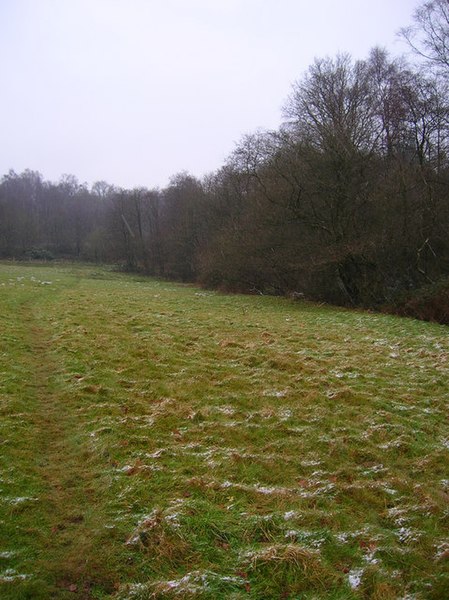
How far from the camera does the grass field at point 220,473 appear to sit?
4.13 metres

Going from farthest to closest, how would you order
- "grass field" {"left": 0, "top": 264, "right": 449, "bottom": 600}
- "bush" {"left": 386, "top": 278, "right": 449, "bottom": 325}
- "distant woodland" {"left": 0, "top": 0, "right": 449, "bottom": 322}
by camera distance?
"distant woodland" {"left": 0, "top": 0, "right": 449, "bottom": 322} → "bush" {"left": 386, "top": 278, "right": 449, "bottom": 325} → "grass field" {"left": 0, "top": 264, "right": 449, "bottom": 600}

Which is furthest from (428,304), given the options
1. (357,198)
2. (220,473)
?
(220,473)

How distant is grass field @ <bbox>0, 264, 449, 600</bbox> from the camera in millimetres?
4129

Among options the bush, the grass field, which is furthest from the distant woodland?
the grass field

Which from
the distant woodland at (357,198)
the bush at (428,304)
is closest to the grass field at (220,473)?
the bush at (428,304)

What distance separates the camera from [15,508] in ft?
16.1

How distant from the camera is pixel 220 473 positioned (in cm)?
581

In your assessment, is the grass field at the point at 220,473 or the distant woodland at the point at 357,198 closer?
the grass field at the point at 220,473

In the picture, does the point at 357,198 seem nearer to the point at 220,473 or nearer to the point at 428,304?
the point at 428,304

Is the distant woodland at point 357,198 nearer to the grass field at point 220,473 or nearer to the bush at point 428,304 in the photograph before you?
the bush at point 428,304

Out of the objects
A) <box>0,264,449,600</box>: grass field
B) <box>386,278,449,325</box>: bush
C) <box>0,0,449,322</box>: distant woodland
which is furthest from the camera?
<box>0,0,449,322</box>: distant woodland

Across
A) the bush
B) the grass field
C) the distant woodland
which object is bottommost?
the grass field

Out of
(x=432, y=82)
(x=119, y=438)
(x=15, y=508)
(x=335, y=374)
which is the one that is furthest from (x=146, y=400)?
(x=432, y=82)

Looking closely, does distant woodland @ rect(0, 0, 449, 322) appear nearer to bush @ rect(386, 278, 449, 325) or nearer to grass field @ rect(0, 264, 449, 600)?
bush @ rect(386, 278, 449, 325)
